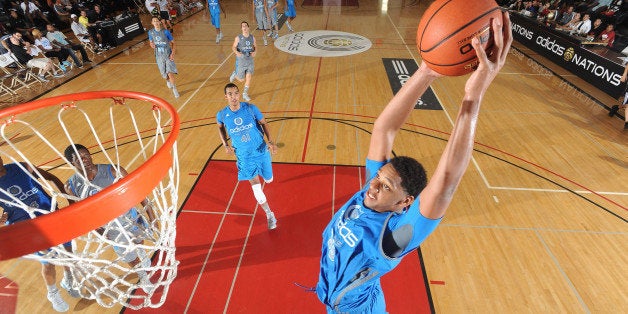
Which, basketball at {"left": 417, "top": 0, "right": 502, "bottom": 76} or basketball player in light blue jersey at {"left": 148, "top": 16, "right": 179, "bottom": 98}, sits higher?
basketball at {"left": 417, "top": 0, "right": 502, "bottom": 76}

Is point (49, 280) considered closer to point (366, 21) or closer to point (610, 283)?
point (610, 283)

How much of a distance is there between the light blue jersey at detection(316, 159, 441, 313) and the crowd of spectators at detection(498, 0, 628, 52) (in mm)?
8764

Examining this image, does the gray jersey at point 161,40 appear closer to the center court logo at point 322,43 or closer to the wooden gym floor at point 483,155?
the wooden gym floor at point 483,155

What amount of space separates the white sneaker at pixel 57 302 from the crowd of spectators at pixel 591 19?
1027 cm

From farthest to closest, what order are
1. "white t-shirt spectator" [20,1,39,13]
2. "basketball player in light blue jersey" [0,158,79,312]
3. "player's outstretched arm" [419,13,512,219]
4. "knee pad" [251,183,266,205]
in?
"white t-shirt spectator" [20,1,39,13] → "knee pad" [251,183,266,205] → "basketball player in light blue jersey" [0,158,79,312] → "player's outstretched arm" [419,13,512,219]

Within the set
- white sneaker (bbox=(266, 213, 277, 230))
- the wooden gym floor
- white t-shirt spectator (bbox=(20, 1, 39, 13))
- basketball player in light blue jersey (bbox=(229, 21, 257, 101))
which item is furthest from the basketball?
white t-shirt spectator (bbox=(20, 1, 39, 13))

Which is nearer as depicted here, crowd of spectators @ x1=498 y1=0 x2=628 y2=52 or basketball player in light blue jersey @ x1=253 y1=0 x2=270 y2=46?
crowd of spectators @ x1=498 y1=0 x2=628 y2=52

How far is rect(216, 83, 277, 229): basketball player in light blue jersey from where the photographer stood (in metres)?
3.79

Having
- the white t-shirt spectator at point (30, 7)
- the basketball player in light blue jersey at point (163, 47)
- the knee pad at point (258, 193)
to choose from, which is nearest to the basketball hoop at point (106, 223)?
the knee pad at point (258, 193)

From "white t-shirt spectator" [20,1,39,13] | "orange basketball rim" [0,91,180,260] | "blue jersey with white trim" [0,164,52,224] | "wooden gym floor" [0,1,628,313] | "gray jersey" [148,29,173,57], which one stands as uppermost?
"white t-shirt spectator" [20,1,39,13]

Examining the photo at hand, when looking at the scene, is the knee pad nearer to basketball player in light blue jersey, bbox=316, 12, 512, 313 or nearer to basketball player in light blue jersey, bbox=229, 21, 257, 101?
basketball player in light blue jersey, bbox=316, 12, 512, 313

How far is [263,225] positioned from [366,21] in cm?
1427

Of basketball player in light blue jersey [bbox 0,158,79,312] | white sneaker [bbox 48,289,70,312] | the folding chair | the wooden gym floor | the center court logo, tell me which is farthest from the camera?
the center court logo

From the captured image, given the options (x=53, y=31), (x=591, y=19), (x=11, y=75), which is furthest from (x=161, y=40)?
(x=591, y=19)
